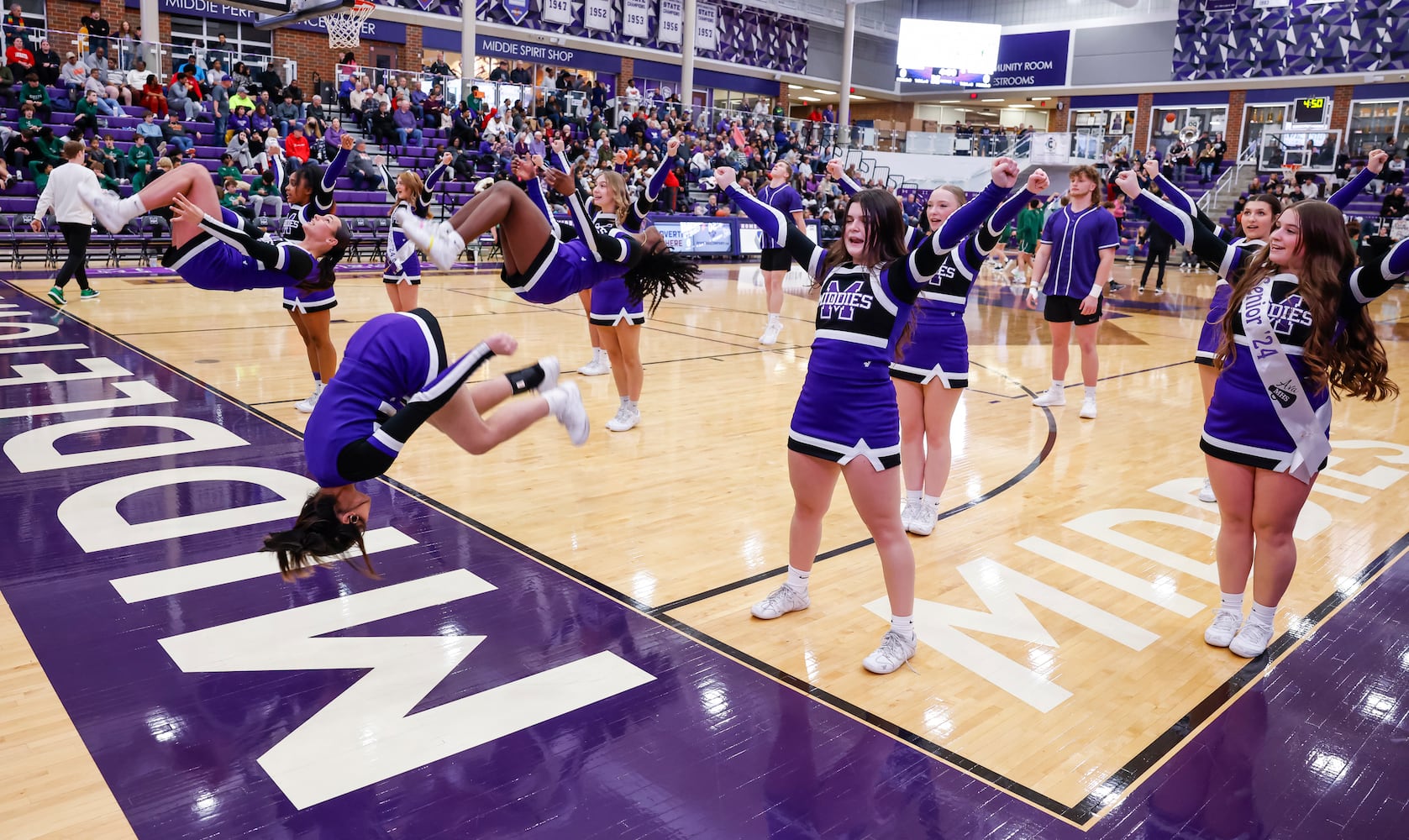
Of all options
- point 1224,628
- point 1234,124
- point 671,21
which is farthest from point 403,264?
point 1234,124

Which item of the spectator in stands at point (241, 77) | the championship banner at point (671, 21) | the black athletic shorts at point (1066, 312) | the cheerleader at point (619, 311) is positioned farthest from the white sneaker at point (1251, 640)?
the championship banner at point (671, 21)

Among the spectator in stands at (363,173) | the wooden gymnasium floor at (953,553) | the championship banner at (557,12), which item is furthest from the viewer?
the championship banner at (557,12)

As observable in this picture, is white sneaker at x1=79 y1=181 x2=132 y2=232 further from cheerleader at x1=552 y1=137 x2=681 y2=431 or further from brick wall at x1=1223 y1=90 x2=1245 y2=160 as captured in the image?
brick wall at x1=1223 y1=90 x2=1245 y2=160

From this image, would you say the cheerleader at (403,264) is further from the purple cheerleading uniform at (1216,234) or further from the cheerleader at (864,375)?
the purple cheerleading uniform at (1216,234)

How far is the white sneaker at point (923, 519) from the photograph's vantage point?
5070 millimetres

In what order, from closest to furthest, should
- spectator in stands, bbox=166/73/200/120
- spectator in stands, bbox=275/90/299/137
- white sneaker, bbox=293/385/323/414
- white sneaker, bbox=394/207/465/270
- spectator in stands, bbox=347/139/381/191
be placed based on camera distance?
white sneaker, bbox=394/207/465/270 → white sneaker, bbox=293/385/323/414 → spectator in stands, bbox=166/73/200/120 → spectator in stands, bbox=347/139/381/191 → spectator in stands, bbox=275/90/299/137

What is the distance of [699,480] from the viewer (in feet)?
19.2

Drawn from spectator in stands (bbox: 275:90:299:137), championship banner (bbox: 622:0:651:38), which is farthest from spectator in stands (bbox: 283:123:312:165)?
championship banner (bbox: 622:0:651:38)

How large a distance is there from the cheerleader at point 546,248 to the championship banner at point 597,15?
83.4 feet

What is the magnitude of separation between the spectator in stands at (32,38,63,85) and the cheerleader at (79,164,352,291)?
12.8 meters

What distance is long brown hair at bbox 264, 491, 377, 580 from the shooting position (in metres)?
3.28

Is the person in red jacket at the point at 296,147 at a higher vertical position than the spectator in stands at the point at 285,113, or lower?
lower

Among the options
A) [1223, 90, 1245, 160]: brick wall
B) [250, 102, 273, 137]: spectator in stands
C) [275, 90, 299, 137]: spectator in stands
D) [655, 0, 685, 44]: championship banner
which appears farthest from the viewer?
[1223, 90, 1245, 160]: brick wall

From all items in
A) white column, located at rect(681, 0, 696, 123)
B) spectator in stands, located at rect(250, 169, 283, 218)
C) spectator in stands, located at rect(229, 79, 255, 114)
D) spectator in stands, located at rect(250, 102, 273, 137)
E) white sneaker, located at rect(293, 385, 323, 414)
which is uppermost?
white column, located at rect(681, 0, 696, 123)
